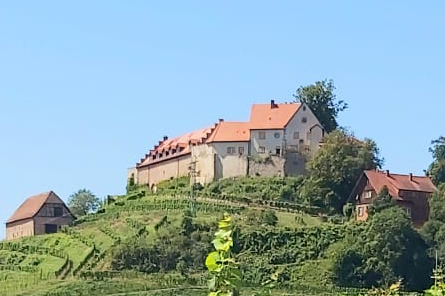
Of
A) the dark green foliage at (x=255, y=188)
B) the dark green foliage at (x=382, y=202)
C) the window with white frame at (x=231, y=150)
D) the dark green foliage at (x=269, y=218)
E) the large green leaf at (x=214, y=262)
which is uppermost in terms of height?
the window with white frame at (x=231, y=150)

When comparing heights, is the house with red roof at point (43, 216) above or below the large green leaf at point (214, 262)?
above

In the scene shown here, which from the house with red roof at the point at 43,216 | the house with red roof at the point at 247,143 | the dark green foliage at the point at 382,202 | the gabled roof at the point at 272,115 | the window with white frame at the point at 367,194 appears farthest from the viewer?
the house with red roof at the point at 43,216

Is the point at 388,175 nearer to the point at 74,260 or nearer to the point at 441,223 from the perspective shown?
the point at 441,223

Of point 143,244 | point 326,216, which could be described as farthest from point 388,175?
point 143,244

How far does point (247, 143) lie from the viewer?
98.6 m

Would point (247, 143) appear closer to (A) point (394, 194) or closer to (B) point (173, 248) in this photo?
(A) point (394, 194)

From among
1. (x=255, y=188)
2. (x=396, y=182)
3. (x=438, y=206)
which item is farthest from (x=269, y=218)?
(x=438, y=206)

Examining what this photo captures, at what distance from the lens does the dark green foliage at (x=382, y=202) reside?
86.3 m

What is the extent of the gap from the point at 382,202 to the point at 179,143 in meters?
25.9

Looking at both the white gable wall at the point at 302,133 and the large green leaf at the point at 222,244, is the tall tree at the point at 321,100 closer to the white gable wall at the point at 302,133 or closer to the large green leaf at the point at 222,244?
the white gable wall at the point at 302,133

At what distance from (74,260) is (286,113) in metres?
25.6

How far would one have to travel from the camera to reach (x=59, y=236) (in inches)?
3669

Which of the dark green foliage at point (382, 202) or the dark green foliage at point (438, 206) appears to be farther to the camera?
the dark green foliage at point (382, 202)

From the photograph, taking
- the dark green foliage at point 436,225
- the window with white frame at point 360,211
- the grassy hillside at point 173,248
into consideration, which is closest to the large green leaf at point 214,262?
the grassy hillside at point 173,248
